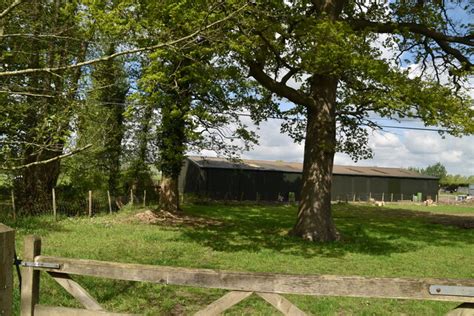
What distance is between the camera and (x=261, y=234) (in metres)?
18.4

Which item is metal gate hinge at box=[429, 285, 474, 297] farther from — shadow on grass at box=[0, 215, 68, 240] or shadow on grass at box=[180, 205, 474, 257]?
shadow on grass at box=[0, 215, 68, 240]

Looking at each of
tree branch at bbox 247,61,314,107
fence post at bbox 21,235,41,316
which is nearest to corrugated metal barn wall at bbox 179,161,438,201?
tree branch at bbox 247,61,314,107

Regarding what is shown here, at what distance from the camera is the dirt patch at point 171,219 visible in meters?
21.5

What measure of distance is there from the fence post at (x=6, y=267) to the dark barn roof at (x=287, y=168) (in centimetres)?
3585

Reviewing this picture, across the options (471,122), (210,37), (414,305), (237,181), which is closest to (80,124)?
(210,37)

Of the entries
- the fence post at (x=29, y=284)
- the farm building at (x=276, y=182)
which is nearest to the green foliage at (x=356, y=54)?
the fence post at (x=29, y=284)

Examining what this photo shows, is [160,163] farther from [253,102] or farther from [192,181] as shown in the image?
[192,181]

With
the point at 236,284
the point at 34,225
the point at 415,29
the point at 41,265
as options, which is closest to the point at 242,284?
the point at 236,284

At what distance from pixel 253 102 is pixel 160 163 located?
7.40 meters

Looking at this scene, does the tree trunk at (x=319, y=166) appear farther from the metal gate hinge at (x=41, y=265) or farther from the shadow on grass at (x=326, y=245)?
the metal gate hinge at (x=41, y=265)

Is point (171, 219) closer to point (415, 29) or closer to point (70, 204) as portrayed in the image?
point (70, 204)

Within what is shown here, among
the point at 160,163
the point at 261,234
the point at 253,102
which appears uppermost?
the point at 253,102

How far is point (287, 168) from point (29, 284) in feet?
151

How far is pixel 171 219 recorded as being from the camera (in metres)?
23.0
